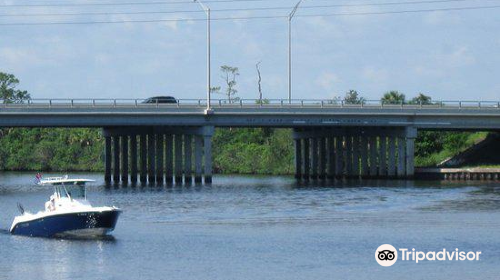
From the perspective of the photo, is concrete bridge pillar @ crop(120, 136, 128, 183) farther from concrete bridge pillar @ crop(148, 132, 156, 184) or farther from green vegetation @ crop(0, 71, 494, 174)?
green vegetation @ crop(0, 71, 494, 174)

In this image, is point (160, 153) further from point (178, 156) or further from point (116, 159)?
point (116, 159)

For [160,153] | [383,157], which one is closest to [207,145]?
[160,153]

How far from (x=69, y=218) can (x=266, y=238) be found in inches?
378

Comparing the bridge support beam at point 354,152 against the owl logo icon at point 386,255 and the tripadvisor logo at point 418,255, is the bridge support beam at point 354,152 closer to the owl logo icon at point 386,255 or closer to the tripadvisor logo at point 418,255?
the owl logo icon at point 386,255

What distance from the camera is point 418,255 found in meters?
54.8

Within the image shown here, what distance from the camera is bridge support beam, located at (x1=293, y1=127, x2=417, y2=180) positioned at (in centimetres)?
12975

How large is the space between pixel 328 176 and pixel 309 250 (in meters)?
81.9

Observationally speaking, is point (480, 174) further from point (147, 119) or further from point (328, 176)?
point (147, 119)

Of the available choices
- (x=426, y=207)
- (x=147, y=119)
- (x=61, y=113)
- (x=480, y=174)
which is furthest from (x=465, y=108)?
(x=426, y=207)

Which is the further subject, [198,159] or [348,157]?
[348,157]

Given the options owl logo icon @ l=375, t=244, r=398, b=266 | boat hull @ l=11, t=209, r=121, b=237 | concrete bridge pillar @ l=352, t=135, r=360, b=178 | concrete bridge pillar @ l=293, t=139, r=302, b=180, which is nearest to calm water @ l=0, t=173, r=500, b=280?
owl logo icon @ l=375, t=244, r=398, b=266

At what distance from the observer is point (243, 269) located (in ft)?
171

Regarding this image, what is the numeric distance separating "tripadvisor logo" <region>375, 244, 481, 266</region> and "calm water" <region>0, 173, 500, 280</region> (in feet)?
1.87

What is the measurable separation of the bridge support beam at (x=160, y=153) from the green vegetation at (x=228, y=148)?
2808cm
